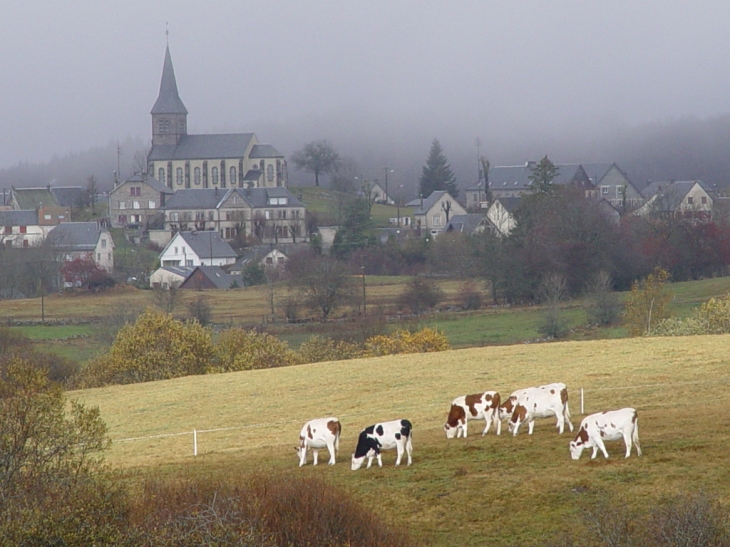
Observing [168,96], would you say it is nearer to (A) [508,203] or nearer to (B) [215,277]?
(A) [508,203]

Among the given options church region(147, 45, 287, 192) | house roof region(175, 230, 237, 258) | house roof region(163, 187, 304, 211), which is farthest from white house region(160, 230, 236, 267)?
church region(147, 45, 287, 192)

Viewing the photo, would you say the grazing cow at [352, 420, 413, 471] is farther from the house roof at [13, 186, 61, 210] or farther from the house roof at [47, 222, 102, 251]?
the house roof at [13, 186, 61, 210]

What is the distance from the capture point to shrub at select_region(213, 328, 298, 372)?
4894cm

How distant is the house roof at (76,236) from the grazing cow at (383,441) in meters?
105

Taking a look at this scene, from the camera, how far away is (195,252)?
121812mm

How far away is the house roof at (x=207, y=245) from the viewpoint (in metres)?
123

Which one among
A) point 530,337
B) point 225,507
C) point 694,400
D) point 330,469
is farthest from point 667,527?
point 530,337

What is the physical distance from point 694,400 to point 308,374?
1641cm

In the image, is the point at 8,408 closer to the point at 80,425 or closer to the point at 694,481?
the point at 80,425

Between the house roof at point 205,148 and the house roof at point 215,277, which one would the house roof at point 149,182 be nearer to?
the house roof at point 205,148

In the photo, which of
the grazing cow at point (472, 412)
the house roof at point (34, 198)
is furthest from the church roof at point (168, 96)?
the grazing cow at point (472, 412)

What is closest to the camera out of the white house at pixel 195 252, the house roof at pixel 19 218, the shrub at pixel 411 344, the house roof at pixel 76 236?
the shrub at pixel 411 344

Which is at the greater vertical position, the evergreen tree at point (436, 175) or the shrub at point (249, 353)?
the evergreen tree at point (436, 175)

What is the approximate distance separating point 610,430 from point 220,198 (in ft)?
442
